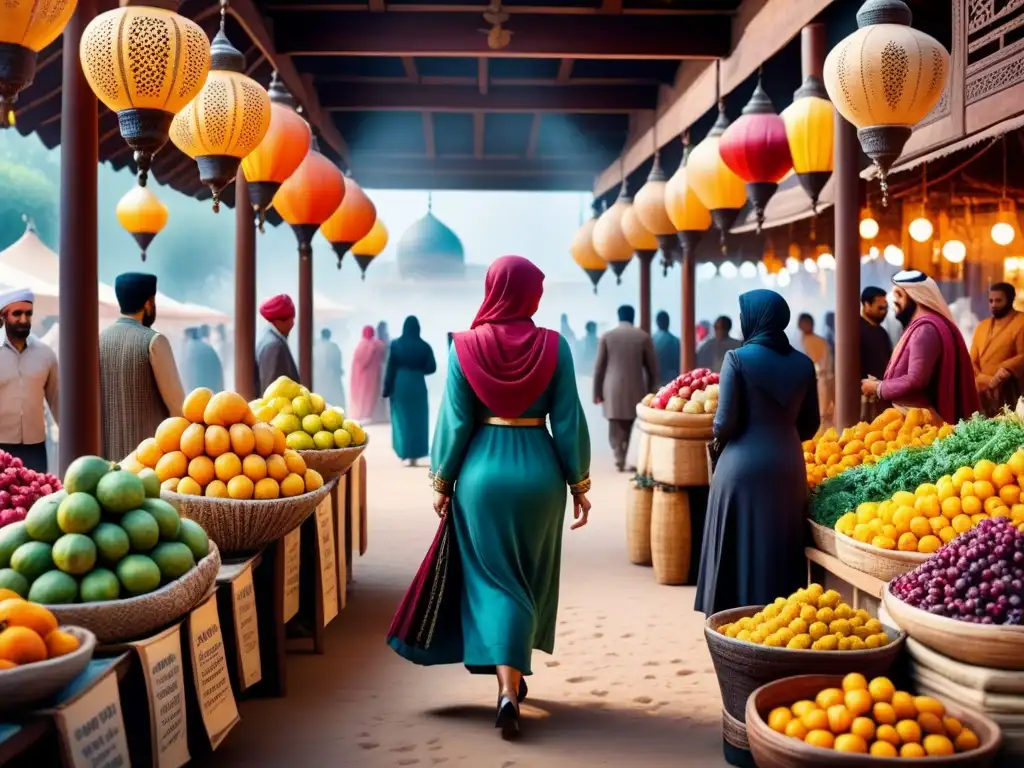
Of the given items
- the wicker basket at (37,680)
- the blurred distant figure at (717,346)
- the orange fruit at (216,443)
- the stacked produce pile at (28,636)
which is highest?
the blurred distant figure at (717,346)

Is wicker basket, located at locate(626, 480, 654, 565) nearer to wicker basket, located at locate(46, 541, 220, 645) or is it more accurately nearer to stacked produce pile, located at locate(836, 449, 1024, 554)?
stacked produce pile, located at locate(836, 449, 1024, 554)

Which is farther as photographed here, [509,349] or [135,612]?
[509,349]

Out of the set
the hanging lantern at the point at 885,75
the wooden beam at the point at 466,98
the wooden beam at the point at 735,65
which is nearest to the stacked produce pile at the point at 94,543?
the hanging lantern at the point at 885,75

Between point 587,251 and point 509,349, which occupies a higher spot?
point 587,251

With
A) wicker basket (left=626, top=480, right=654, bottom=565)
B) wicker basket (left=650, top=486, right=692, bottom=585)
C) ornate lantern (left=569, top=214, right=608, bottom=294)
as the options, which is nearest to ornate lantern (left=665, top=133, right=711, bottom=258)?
wicker basket (left=626, top=480, right=654, bottom=565)

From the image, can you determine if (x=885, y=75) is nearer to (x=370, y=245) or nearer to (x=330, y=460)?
(x=330, y=460)

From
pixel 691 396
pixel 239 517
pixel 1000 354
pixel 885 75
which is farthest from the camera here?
pixel 1000 354

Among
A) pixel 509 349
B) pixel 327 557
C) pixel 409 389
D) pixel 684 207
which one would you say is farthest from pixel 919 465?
pixel 409 389

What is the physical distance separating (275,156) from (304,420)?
4.55 feet

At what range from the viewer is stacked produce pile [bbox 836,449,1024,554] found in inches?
145

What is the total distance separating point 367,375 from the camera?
17516 mm

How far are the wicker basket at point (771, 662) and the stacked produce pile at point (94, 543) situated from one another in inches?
60.0

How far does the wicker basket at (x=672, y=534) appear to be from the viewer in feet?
20.3

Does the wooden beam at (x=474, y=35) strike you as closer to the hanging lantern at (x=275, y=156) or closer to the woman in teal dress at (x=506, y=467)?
the hanging lantern at (x=275, y=156)
